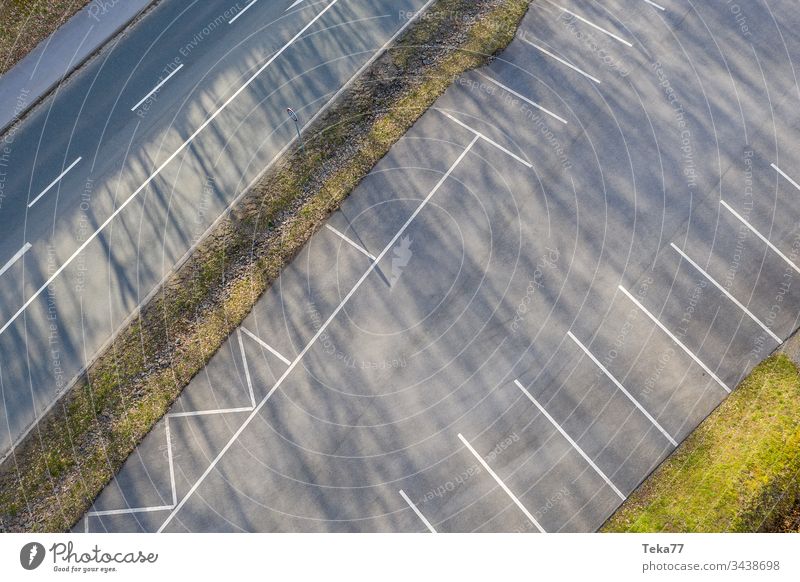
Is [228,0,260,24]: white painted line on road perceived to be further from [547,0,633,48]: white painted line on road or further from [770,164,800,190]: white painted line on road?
[770,164,800,190]: white painted line on road

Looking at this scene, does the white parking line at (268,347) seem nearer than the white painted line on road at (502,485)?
No

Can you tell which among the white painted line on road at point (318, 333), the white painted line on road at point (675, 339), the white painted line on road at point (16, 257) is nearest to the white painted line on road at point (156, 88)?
the white painted line on road at point (16, 257)

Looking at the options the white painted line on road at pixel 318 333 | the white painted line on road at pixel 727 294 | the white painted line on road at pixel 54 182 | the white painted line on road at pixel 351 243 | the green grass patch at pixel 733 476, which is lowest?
the green grass patch at pixel 733 476

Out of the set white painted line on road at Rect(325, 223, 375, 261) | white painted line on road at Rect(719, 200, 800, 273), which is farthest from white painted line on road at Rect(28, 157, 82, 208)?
white painted line on road at Rect(719, 200, 800, 273)

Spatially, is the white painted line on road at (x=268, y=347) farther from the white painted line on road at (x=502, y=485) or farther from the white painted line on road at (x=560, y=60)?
the white painted line on road at (x=560, y=60)

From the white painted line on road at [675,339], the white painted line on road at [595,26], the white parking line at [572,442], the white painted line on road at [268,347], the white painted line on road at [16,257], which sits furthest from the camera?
the white painted line on road at [595,26]

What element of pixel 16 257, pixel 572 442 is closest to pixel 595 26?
pixel 572 442

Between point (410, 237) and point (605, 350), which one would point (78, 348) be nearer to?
point (410, 237)
